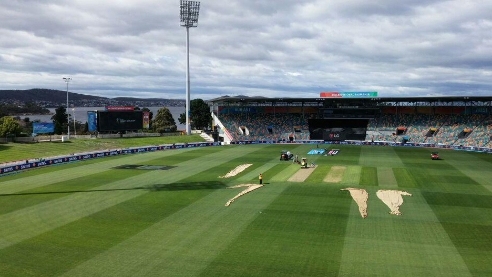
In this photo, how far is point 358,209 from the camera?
29.4 m

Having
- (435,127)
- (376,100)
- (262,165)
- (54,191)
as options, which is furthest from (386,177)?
(376,100)

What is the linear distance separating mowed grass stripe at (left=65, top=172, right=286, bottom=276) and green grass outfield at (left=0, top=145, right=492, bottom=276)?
6 cm

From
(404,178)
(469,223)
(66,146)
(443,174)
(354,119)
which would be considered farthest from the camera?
(354,119)

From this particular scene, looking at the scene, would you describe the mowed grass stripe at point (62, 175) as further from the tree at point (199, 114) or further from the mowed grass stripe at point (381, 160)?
the tree at point (199, 114)

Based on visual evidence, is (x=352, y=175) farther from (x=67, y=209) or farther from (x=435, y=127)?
(x=435, y=127)

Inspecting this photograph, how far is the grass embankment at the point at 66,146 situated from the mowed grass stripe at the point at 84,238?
35.4 meters

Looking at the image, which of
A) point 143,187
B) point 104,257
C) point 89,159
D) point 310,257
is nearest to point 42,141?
point 89,159

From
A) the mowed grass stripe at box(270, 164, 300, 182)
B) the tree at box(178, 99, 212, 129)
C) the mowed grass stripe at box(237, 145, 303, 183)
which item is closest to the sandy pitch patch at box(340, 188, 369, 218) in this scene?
the mowed grass stripe at box(270, 164, 300, 182)

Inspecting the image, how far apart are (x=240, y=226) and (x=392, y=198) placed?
1488cm

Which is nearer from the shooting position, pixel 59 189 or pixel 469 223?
pixel 469 223

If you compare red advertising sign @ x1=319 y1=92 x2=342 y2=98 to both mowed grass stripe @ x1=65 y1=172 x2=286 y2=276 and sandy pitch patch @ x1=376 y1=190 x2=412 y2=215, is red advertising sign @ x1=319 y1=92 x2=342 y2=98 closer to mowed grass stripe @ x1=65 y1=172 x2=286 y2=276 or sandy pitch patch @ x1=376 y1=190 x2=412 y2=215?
sandy pitch patch @ x1=376 y1=190 x2=412 y2=215

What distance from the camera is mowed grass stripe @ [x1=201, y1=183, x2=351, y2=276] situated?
1866 cm

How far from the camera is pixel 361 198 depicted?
1296 inches

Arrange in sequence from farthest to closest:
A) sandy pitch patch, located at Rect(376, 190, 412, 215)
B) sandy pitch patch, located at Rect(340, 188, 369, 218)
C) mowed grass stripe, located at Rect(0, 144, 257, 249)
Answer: sandy pitch patch, located at Rect(376, 190, 412, 215) < sandy pitch patch, located at Rect(340, 188, 369, 218) < mowed grass stripe, located at Rect(0, 144, 257, 249)
